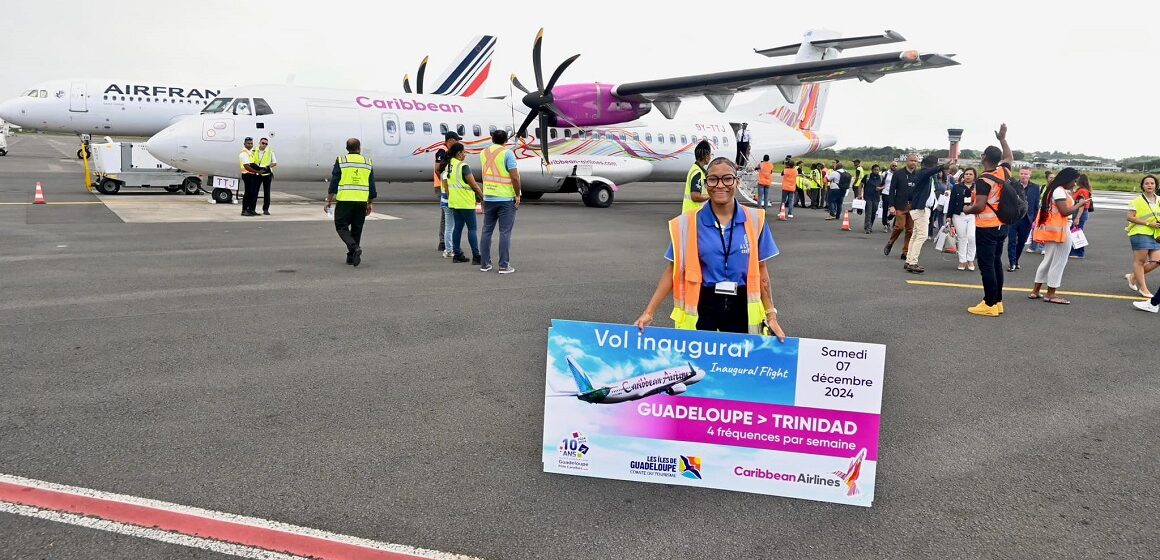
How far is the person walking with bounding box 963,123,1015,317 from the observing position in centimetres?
800

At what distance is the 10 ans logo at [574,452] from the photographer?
3.88 metres

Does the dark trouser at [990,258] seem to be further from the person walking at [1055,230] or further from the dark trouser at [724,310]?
the dark trouser at [724,310]

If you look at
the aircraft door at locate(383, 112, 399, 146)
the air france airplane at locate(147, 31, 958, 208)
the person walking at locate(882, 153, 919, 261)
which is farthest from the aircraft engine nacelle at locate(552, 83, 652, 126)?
the person walking at locate(882, 153, 919, 261)

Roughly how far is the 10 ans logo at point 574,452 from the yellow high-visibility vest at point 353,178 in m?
7.07

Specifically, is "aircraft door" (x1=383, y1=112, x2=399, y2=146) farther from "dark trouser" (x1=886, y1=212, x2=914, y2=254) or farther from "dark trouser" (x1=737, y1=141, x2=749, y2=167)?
"dark trouser" (x1=886, y1=212, x2=914, y2=254)

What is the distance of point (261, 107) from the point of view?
17.2 metres

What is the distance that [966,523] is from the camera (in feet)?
11.9

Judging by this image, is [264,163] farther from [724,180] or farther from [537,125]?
[724,180]

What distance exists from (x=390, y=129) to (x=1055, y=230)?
572 inches

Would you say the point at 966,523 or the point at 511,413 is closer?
the point at 966,523

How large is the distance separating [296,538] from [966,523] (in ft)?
10.1

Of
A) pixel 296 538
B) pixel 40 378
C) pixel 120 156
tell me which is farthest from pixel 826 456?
pixel 120 156

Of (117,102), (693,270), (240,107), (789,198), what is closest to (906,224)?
(789,198)

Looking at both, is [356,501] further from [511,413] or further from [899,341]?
[899,341]
